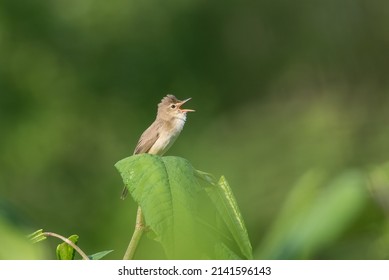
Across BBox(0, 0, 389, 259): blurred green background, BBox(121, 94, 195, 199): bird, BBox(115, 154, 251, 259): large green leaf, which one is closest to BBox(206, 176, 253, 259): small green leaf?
BBox(115, 154, 251, 259): large green leaf

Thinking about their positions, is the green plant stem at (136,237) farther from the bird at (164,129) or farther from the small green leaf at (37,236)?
the bird at (164,129)

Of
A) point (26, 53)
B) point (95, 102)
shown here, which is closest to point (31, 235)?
point (95, 102)

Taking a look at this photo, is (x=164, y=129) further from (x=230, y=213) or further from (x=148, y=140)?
(x=230, y=213)

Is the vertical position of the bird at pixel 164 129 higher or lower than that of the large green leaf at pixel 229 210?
higher

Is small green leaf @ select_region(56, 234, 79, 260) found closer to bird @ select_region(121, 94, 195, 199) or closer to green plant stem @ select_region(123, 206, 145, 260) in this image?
green plant stem @ select_region(123, 206, 145, 260)

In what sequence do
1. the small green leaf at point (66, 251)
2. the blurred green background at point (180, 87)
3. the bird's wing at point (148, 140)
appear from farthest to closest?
1. the blurred green background at point (180, 87)
2. the bird's wing at point (148, 140)
3. the small green leaf at point (66, 251)

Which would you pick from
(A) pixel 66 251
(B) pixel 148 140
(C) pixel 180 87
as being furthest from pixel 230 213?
(C) pixel 180 87

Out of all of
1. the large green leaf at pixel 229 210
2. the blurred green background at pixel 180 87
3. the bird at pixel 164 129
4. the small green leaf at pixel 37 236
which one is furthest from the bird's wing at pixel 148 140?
the small green leaf at pixel 37 236
